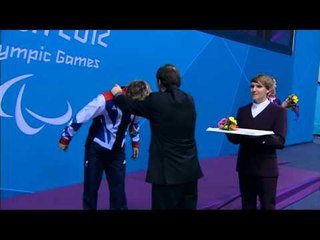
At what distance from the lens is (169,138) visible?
3062 millimetres

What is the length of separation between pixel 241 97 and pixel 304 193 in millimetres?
2947

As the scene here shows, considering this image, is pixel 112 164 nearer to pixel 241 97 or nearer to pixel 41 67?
pixel 41 67

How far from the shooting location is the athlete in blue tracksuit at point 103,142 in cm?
368

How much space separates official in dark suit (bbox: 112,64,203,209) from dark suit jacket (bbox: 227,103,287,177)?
Result: 541 mm

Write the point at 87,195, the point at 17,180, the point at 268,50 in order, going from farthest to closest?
the point at 268,50
the point at 17,180
the point at 87,195

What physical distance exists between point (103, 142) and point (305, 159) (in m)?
6.36

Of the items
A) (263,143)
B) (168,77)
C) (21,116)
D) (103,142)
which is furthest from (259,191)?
(21,116)

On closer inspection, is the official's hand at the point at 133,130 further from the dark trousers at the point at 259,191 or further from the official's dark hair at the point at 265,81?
the official's dark hair at the point at 265,81

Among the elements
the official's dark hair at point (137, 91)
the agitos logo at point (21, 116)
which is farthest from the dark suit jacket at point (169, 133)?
the agitos logo at point (21, 116)

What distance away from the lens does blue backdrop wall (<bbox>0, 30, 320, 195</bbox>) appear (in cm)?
457

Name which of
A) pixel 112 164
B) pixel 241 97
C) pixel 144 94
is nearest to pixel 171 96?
pixel 144 94

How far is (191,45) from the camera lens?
23.2 ft

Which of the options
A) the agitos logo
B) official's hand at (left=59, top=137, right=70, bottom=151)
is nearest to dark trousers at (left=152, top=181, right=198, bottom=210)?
official's hand at (left=59, top=137, right=70, bottom=151)
